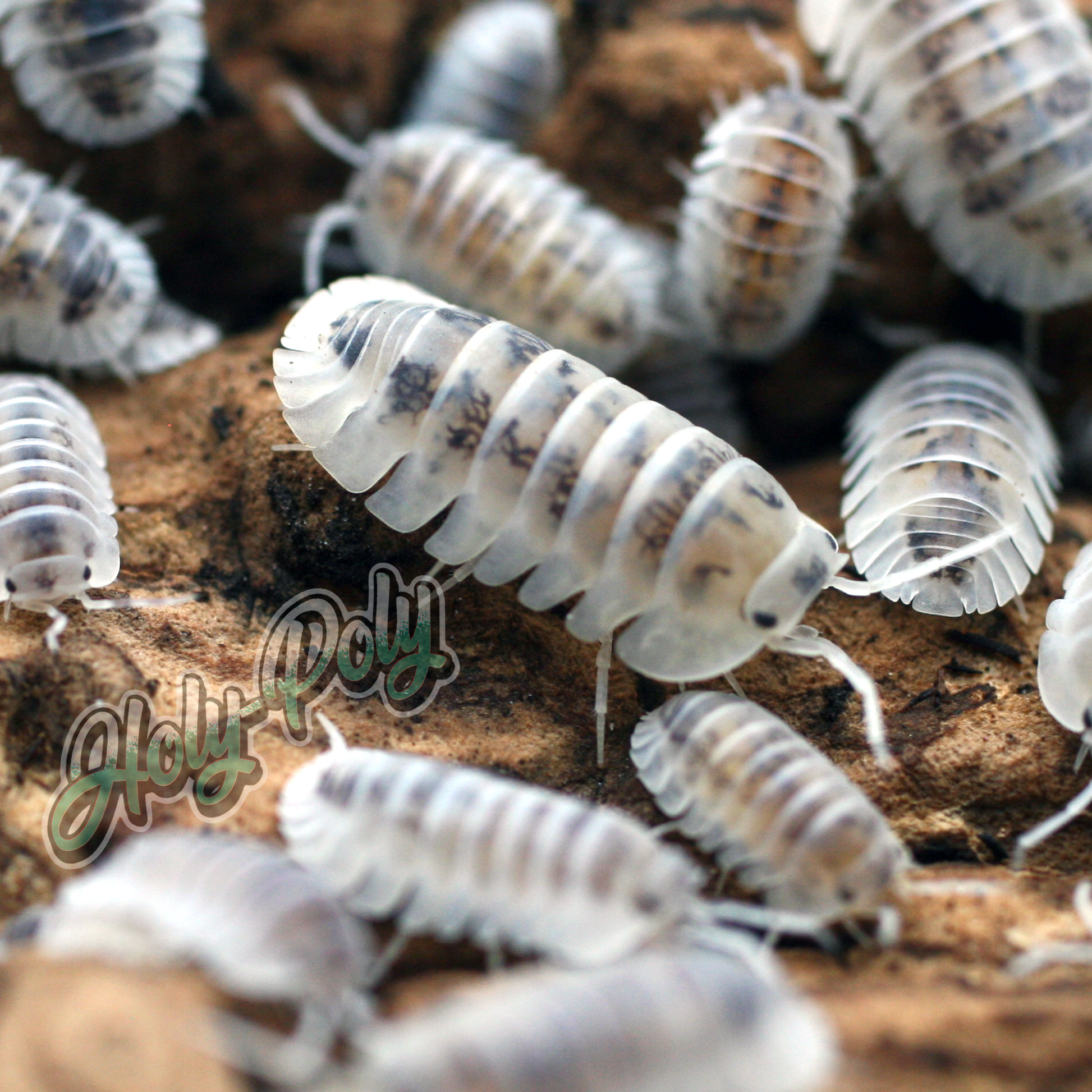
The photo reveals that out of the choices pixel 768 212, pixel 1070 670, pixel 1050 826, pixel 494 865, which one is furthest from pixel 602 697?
pixel 768 212

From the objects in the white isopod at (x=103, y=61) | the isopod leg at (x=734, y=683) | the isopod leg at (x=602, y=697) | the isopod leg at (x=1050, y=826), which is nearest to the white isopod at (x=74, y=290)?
the white isopod at (x=103, y=61)

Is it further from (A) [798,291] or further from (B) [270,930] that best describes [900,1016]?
(A) [798,291]

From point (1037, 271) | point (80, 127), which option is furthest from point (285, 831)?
point (1037, 271)

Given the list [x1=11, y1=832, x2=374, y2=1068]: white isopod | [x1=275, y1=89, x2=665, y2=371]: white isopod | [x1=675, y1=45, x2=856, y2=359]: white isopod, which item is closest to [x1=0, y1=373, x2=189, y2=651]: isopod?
[x1=11, y1=832, x2=374, y2=1068]: white isopod

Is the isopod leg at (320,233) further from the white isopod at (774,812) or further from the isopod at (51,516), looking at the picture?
the white isopod at (774,812)

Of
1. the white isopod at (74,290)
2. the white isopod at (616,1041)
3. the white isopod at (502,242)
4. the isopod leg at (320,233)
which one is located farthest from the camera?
the isopod leg at (320,233)

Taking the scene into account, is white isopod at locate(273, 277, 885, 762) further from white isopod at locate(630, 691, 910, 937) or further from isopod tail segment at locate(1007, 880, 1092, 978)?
isopod tail segment at locate(1007, 880, 1092, 978)
